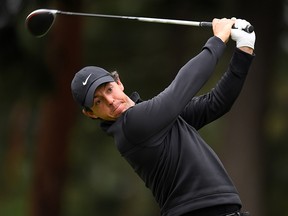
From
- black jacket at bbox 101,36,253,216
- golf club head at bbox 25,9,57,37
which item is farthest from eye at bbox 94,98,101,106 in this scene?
golf club head at bbox 25,9,57,37

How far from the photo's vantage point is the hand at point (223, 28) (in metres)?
5.79

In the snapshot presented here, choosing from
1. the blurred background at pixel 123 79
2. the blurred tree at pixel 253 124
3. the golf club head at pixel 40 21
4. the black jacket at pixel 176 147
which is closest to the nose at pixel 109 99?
the black jacket at pixel 176 147

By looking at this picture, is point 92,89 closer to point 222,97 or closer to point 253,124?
point 222,97

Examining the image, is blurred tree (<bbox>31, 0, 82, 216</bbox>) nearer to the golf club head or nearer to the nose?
the golf club head

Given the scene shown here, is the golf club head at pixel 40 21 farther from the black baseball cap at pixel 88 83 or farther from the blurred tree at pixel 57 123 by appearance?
the blurred tree at pixel 57 123

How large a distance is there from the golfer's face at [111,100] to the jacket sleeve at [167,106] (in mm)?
113

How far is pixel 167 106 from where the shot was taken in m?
5.50

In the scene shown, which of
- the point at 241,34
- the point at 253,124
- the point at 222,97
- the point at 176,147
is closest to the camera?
the point at 176,147

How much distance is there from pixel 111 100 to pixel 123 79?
13.2m

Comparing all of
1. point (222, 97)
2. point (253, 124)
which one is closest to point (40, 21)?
point (222, 97)

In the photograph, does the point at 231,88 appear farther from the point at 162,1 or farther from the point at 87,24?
the point at 87,24

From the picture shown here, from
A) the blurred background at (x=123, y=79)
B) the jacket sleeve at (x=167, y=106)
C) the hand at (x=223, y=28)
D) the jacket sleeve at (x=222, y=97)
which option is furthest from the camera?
the blurred background at (x=123, y=79)

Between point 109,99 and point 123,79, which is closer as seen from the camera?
point 109,99

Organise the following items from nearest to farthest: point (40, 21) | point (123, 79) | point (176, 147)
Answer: point (176, 147) → point (40, 21) → point (123, 79)
